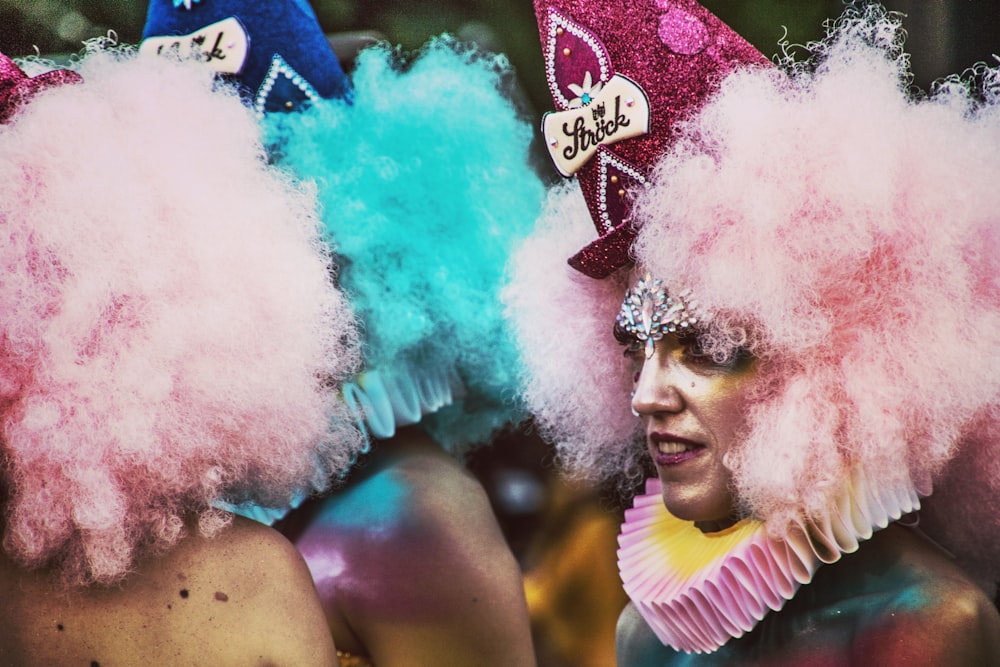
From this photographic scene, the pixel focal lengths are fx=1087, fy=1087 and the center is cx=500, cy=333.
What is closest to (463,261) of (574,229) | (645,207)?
(574,229)

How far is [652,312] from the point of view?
6.11 feet

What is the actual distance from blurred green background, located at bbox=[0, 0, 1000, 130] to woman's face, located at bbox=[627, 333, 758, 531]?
2.70ft

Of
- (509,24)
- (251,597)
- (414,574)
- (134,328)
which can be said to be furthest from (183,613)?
(509,24)

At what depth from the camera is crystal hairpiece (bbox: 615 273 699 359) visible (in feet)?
5.95

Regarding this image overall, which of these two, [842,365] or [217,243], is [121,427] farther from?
[842,365]

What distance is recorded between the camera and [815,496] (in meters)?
1.71

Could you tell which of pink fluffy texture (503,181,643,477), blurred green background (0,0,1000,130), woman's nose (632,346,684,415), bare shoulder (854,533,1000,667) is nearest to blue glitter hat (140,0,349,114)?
blurred green background (0,0,1000,130)

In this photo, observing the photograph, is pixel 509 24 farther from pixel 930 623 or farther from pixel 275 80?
pixel 930 623

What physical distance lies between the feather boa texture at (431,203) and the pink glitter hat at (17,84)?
69 cm

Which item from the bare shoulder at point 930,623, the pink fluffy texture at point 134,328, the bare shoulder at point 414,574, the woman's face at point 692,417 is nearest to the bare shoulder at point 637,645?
the bare shoulder at point 414,574

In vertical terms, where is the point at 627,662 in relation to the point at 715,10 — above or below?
below

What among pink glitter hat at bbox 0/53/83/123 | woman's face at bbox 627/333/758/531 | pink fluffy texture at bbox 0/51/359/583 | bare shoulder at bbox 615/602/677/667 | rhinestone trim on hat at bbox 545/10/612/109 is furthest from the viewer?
bare shoulder at bbox 615/602/677/667

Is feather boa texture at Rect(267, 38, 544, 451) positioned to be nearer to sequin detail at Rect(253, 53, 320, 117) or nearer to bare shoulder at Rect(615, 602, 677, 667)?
sequin detail at Rect(253, 53, 320, 117)

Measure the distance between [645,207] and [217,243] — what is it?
2.37 feet
